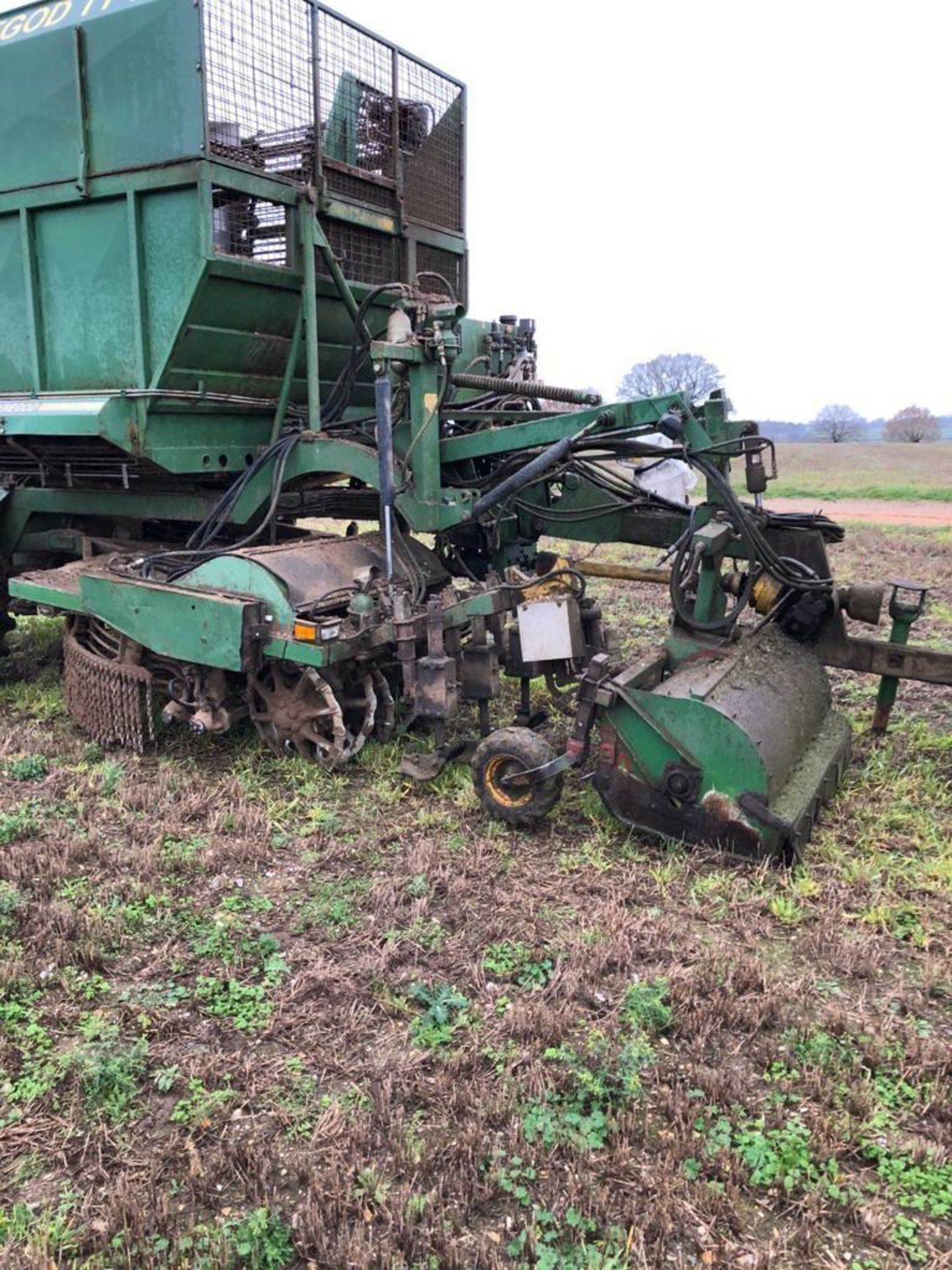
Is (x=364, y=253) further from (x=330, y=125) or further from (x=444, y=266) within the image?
(x=444, y=266)

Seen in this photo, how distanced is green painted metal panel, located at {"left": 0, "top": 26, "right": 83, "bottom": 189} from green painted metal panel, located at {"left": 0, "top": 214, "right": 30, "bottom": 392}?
0.82 feet

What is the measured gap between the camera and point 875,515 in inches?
720

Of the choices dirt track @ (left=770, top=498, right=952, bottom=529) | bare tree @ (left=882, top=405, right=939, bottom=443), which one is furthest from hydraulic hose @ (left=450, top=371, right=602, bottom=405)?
bare tree @ (left=882, top=405, right=939, bottom=443)

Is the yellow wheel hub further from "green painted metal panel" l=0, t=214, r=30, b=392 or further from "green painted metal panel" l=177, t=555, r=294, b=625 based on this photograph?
"green painted metal panel" l=0, t=214, r=30, b=392

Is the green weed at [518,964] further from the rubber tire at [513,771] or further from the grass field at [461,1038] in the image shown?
the rubber tire at [513,771]

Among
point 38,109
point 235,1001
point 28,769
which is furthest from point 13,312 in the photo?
point 235,1001

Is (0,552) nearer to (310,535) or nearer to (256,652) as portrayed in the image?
(310,535)

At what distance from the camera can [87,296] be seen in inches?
200

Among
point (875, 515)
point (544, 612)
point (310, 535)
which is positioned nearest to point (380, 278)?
point (310, 535)

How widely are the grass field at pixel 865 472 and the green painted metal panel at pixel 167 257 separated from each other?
64.9ft

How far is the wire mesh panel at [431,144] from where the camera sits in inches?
223

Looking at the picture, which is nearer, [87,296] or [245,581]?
[245,581]

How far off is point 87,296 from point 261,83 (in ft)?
4.53

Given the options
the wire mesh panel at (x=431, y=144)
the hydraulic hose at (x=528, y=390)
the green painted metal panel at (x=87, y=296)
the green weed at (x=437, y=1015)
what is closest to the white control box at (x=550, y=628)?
the hydraulic hose at (x=528, y=390)
